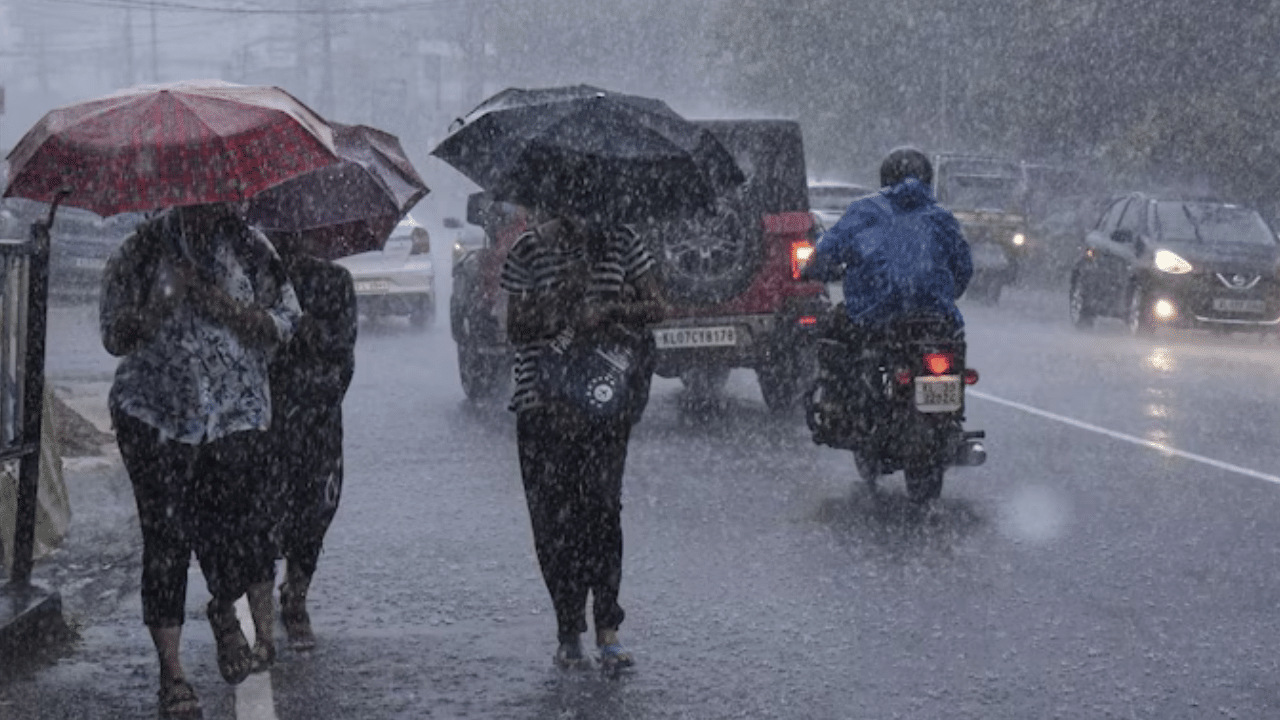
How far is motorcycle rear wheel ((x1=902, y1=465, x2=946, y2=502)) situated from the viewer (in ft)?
31.4

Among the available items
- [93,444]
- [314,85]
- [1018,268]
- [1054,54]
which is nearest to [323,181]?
[93,444]

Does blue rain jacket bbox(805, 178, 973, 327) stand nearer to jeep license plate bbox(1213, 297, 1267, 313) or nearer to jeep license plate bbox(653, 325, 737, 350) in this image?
jeep license plate bbox(653, 325, 737, 350)

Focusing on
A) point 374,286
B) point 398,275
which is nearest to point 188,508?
point 374,286

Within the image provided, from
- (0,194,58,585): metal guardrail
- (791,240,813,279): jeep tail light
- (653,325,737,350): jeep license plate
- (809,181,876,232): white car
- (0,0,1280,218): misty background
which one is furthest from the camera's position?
(0,0,1280,218): misty background

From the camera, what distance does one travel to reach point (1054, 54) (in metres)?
34.1

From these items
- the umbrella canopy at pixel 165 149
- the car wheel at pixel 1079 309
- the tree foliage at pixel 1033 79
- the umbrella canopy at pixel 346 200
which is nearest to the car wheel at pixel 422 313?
the car wheel at pixel 1079 309

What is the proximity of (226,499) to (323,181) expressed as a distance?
4.28 ft

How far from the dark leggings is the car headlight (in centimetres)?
1678

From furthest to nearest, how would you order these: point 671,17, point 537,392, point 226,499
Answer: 1. point 671,17
2. point 537,392
3. point 226,499

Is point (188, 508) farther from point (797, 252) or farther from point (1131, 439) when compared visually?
point (1131, 439)

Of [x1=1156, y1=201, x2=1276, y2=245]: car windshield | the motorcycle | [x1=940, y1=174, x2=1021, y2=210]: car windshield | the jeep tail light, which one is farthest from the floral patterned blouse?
[x1=940, y1=174, x2=1021, y2=210]: car windshield

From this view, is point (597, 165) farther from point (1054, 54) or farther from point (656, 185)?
point (1054, 54)

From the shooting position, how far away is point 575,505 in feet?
20.6

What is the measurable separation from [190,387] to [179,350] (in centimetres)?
11
